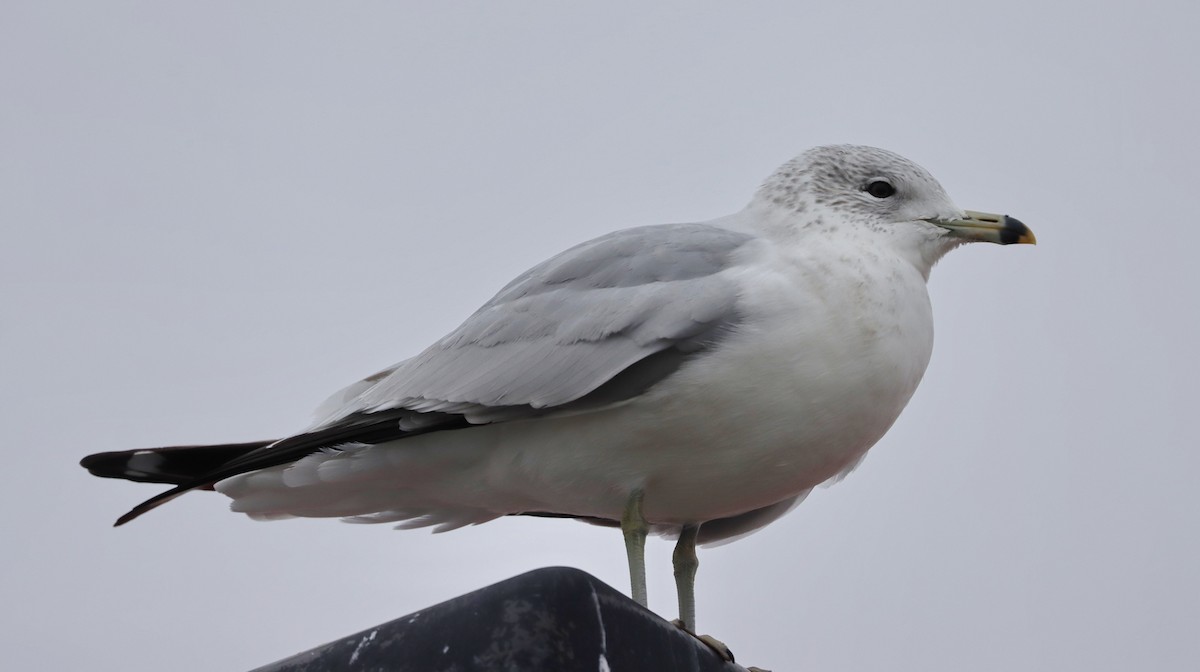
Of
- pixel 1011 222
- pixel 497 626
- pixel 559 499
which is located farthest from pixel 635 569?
pixel 1011 222

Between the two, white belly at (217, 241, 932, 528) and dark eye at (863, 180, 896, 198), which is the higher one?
dark eye at (863, 180, 896, 198)

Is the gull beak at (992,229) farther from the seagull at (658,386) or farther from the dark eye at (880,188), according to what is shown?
the dark eye at (880,188)

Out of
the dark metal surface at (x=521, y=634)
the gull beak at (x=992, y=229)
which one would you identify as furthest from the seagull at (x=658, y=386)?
the dark metal surface at (x=521, y=634)

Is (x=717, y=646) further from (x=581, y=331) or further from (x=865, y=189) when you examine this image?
(x=865, y=189)

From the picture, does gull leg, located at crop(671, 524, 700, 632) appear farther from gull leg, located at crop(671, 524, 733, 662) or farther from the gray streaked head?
the gray streaked head

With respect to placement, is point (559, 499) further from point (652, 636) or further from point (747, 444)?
point (652, 636)

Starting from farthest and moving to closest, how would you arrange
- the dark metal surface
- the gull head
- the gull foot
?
1. the gull head
2. the gull foot
3. the dark metal surface

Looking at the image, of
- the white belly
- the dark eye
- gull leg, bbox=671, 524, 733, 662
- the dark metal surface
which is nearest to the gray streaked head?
the dark eye
